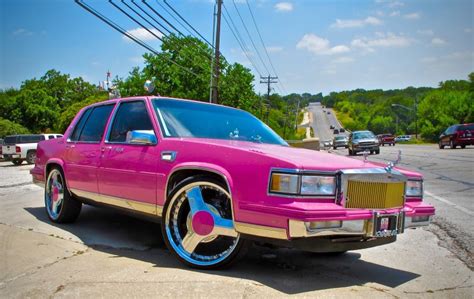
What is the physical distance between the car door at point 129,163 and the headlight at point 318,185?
62.0 inches

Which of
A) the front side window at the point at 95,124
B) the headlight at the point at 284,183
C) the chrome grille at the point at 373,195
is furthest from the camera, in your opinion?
the front side window at the point at 95,124

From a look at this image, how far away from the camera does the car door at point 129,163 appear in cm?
430

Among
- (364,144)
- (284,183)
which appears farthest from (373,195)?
(364,144)

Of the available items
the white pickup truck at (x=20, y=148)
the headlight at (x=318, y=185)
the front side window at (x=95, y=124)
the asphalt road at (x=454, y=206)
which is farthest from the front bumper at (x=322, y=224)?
the white pickup truck at (x=20, y=148)

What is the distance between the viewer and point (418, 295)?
3379 millimetres

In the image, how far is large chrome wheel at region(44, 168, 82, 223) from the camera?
227 inches

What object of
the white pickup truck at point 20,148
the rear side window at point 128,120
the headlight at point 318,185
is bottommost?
the white pickup truck at point 20,148

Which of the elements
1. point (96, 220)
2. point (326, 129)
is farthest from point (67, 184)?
point (326, 129)

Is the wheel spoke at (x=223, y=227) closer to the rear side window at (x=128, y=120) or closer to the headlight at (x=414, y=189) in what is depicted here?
the rear side window at (x=128, y=120)

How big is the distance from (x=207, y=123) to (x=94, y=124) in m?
1.71

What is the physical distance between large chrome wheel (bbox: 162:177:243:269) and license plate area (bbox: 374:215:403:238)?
3.55 feet

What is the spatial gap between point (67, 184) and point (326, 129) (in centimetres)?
16517

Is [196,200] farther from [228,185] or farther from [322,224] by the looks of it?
[322,224]

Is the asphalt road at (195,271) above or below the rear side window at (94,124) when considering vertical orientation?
below
